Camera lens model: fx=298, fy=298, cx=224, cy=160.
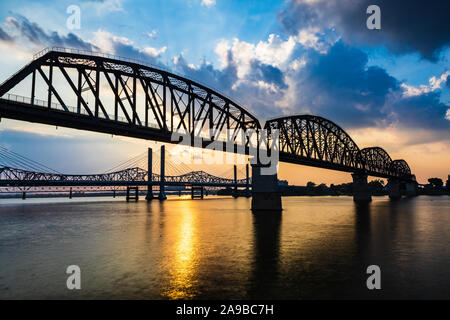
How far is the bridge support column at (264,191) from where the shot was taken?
197 feet

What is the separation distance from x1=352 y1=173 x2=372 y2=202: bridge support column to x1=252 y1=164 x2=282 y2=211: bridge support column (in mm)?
75826

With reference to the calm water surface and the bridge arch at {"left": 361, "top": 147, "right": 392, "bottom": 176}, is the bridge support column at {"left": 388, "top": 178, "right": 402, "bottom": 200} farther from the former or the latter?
the calm water surface

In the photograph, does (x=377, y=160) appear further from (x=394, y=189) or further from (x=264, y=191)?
(x=264, y=191)

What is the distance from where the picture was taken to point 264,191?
207 ft

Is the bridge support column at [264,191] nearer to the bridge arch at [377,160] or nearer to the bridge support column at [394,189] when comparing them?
the bridge arch at [377,160]

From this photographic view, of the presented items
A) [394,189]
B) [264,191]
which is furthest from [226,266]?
[394,189]

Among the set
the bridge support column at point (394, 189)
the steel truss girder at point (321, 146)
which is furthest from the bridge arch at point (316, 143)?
the bridge support column at point (394, 189)

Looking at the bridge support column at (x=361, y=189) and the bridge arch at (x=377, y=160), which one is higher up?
the bridge arch at (x=377, y=160)

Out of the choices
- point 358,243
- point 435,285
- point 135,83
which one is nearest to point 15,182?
point 135,83

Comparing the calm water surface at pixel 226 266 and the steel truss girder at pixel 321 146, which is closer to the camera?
the calm water surface at pixel 226 266

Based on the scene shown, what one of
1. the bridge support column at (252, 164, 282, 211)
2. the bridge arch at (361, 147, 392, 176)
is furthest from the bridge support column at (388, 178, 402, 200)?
the bridge support column at (252, 164, 282, 211)

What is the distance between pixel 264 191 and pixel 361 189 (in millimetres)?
85158

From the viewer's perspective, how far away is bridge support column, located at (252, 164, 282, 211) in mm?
60125

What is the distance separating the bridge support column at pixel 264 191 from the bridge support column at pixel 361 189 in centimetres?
7583
